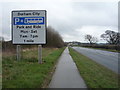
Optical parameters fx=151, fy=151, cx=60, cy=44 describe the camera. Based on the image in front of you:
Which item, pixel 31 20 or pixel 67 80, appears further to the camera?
pixel 31 20

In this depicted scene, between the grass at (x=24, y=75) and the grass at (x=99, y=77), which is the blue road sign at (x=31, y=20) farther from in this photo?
the grass at (x=99, y=77)

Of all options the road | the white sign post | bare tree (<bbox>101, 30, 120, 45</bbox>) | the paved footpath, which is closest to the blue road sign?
the white sign post

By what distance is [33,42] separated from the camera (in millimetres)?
13633

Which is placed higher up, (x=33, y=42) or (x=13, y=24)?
(x=13, y=24)

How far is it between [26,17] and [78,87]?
9176 millimetres

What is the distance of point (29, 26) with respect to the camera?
13445 mm

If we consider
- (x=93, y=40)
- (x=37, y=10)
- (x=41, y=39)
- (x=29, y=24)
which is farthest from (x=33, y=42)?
(x=93, y=40)

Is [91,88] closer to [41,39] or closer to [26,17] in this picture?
[41,39]

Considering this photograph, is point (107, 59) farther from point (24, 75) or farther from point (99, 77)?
point (24, 75)

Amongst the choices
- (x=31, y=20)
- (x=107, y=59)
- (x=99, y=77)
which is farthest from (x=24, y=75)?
(x=107, y=59)

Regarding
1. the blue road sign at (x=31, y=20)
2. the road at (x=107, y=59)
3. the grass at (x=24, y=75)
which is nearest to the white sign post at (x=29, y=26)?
the blue road sign at (x=31, y=20)

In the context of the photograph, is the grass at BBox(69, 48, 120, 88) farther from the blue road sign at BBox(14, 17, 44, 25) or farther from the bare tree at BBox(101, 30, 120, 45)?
the bare tree at BBox(101, 30, 120, 45)

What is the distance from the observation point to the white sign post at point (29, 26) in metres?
13.3

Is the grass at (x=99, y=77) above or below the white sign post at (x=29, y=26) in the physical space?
below
